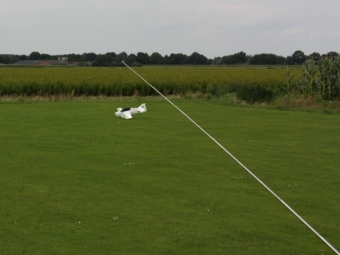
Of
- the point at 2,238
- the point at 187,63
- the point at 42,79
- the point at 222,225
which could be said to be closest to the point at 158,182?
the point at 222,225

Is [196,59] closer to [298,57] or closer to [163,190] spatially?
[298,57]

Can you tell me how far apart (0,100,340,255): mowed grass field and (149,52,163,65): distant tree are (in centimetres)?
6664

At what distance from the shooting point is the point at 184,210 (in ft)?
26.2

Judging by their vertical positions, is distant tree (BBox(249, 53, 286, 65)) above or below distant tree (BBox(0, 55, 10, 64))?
above

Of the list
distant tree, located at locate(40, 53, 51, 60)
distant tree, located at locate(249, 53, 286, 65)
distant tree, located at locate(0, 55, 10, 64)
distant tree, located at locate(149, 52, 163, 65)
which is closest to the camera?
distant tree, located at locate(149, 52, 163, 65)

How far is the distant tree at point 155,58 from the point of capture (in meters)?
83.6

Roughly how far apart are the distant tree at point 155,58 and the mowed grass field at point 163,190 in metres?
66.6

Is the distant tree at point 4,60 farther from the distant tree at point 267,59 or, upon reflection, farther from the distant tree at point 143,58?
the distant tree at point 267,59

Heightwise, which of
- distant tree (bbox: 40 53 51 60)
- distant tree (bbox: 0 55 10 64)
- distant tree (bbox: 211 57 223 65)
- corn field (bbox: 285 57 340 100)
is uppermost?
corn field (bbox: 285 57 340 100)

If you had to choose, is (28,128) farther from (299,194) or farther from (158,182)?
(299,194)

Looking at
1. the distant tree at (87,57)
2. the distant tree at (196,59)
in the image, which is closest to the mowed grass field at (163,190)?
the distant tree at (87,57)

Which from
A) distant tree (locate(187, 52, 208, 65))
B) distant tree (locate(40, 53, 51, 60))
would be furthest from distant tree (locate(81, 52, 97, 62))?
distant tree (locate(40, 53, 51, 60))

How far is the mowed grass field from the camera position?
673 centimetres

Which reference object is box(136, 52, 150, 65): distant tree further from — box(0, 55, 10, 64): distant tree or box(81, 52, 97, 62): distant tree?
box(0, 55, 10, 64): distant tree
